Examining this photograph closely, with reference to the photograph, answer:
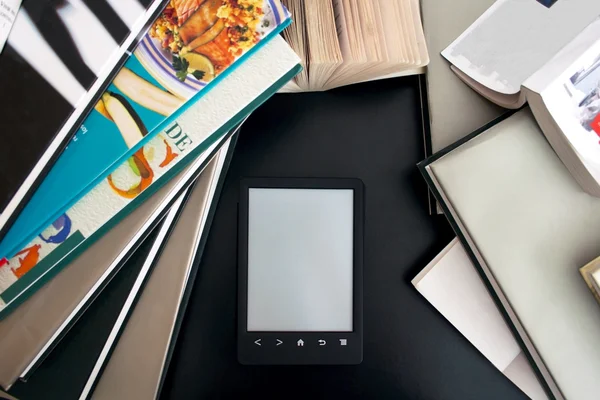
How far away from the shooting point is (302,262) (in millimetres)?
514

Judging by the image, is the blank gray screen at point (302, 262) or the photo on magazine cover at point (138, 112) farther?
the blank gray screen at point (302, 262)

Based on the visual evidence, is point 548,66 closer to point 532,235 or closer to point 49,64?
point 532,235

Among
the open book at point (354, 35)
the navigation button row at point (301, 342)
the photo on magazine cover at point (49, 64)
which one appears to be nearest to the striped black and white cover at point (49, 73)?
the photo on magazine cover at point (49, 64)

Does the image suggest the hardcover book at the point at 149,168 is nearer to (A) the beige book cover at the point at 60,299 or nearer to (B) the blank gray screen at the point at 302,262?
(A) the beige book cover at the point at 60,299

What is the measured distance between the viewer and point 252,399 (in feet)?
1.74

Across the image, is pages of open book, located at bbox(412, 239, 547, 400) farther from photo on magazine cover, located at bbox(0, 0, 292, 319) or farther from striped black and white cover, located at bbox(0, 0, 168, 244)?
striped black and white cover, located at bbox(0, 0, 168, 244)

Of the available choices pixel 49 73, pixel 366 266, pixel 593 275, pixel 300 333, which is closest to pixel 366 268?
pixel 366 266

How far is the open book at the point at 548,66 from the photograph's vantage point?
47 centimetres

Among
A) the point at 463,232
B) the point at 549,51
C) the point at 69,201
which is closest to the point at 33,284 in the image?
the point at 69,201

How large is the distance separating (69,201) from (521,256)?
1.47 ft

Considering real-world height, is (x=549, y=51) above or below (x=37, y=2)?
below

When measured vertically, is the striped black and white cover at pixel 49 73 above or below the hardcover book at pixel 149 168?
above

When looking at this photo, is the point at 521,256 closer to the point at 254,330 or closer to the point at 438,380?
the point at 438,380

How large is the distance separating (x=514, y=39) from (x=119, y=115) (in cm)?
44
